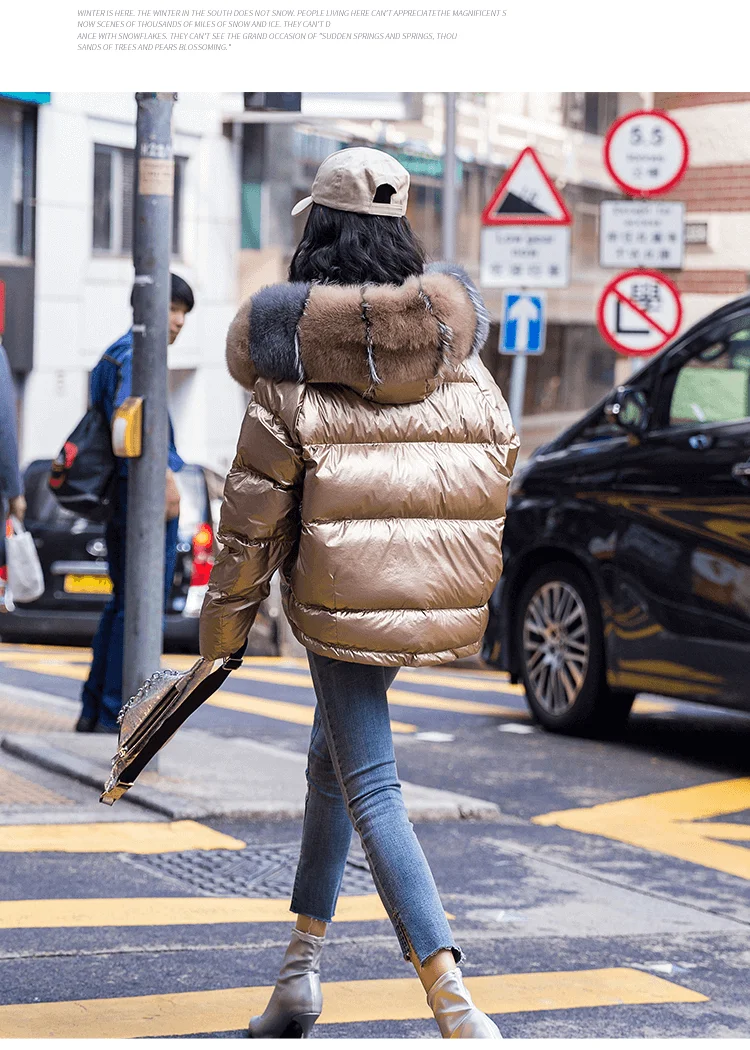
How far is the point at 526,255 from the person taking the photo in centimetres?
1362

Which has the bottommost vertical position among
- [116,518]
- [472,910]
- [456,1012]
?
[472,910]

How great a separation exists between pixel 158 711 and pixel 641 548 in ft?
14.2

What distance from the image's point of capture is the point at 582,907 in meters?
5.18

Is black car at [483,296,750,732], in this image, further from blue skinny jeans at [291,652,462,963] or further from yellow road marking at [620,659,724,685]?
blue skinny jeans at [291,652,462,963]

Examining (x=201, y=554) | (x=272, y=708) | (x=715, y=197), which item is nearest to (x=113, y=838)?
(x=272, y=708)

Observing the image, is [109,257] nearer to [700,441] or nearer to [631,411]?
[631,411]

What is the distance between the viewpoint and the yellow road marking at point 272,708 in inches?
345

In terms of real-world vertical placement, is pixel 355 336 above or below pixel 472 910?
above

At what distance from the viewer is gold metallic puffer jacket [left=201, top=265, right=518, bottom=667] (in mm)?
3473

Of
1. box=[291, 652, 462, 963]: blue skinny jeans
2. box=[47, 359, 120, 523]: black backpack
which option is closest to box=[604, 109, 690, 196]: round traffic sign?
box=[47, 359, 120, 523]: black backpack

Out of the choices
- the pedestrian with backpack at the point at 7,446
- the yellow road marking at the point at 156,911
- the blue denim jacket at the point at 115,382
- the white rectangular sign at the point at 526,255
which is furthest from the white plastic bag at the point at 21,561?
the white rectangular sign at the point at 526,255

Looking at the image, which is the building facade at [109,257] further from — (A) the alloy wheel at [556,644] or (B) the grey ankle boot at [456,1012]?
(B) the grey ankle boot at [456,1012]

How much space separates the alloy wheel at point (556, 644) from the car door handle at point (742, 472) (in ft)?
3.89

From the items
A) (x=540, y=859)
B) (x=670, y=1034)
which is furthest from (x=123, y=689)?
(x=670, y=1034)
